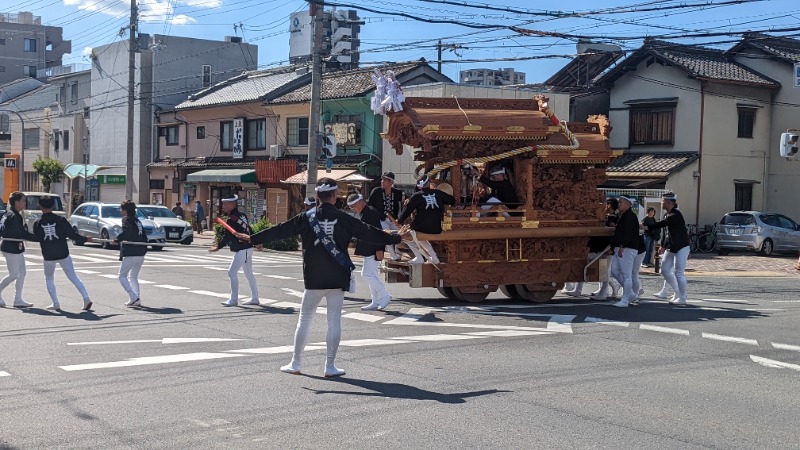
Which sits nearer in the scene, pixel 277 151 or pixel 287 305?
pixel 287 305

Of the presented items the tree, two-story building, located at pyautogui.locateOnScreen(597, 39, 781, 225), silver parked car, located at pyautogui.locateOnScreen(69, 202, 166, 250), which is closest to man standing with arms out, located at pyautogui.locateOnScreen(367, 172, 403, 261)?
silver parked car, located at pyautogui.locateOnScreen(69, 202, 166, 250)

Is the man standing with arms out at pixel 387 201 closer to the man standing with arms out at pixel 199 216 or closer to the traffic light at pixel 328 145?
the traffic light at pixel 328 145

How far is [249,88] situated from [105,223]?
1504 cm

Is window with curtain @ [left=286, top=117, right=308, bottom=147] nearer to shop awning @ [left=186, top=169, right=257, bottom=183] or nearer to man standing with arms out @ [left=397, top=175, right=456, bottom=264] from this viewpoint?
shop awning @ [left=186, top=169, right=257, bottom=183]

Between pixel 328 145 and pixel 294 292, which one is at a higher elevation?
pixel 328 145

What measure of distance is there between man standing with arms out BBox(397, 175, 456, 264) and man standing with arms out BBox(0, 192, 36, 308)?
5773mm

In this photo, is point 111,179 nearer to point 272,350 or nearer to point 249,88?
point 249,88

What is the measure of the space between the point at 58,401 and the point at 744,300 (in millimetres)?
12795

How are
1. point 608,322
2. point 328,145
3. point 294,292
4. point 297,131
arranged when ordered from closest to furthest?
point 608,322
point 294,292
point 328,145
point 297,131

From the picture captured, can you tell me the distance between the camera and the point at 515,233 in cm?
1482

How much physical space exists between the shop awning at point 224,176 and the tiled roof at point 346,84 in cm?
365

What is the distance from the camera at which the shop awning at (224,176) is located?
1613 inches

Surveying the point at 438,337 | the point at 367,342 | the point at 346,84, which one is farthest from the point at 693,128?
the point at 367,342

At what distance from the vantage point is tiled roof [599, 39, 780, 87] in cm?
3291
